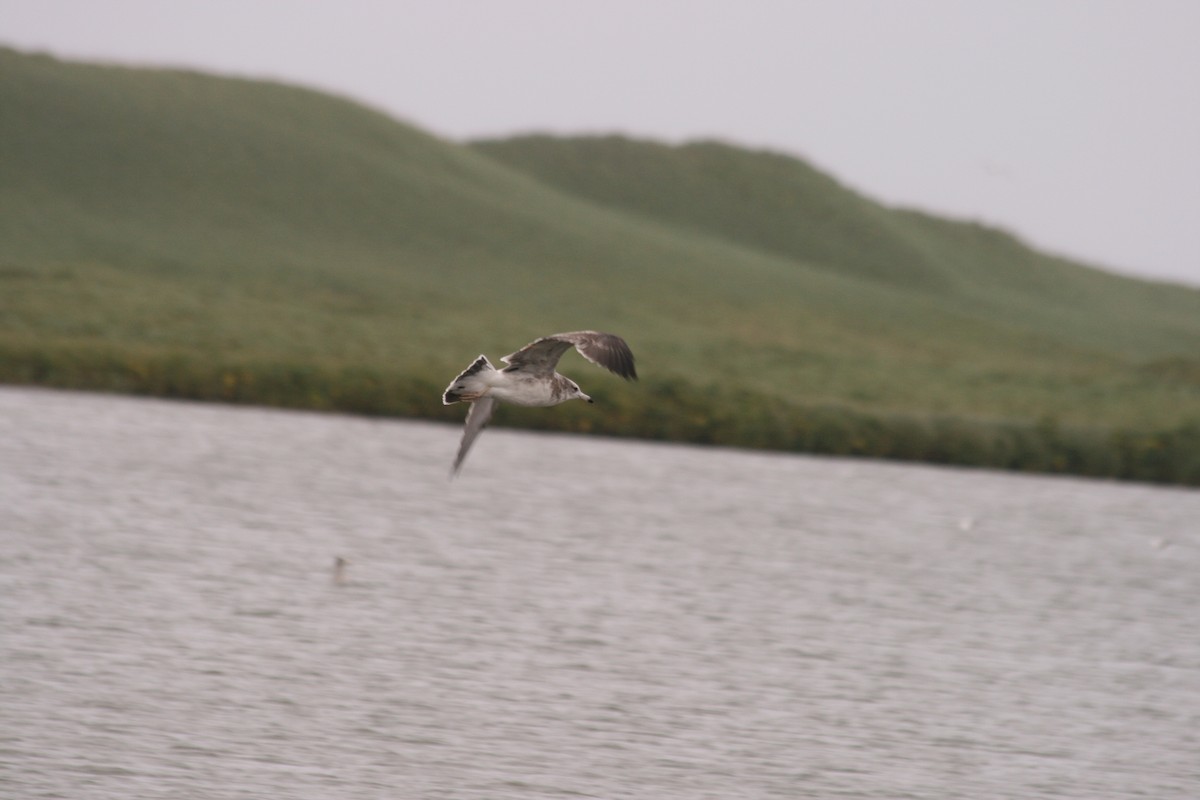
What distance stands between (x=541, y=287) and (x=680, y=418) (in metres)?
29.4

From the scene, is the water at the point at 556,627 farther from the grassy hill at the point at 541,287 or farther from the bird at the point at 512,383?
the bird at the point at 512,383

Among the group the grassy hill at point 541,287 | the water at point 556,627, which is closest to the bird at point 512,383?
the water at point 556,627

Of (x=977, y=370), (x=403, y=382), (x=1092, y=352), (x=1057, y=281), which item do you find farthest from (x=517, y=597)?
A: (x=1057, y=281)

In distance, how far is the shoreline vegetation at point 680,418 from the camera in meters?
37.6

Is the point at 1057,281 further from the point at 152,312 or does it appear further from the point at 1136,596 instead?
the point at 1136,596

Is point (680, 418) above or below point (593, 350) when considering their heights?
below

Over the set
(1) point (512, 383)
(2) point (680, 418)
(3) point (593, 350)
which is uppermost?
(3) point (593, 350)

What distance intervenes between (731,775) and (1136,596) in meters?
13.5

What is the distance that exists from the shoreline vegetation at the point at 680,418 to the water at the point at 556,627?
1.42 meters

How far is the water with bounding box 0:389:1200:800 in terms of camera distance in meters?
15.6

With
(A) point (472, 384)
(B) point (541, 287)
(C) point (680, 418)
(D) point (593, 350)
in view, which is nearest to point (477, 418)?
(A) point (472, 384)

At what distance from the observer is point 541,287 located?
2633 inches

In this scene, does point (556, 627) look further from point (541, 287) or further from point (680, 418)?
point (541, 287)

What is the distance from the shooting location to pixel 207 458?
3219cm
